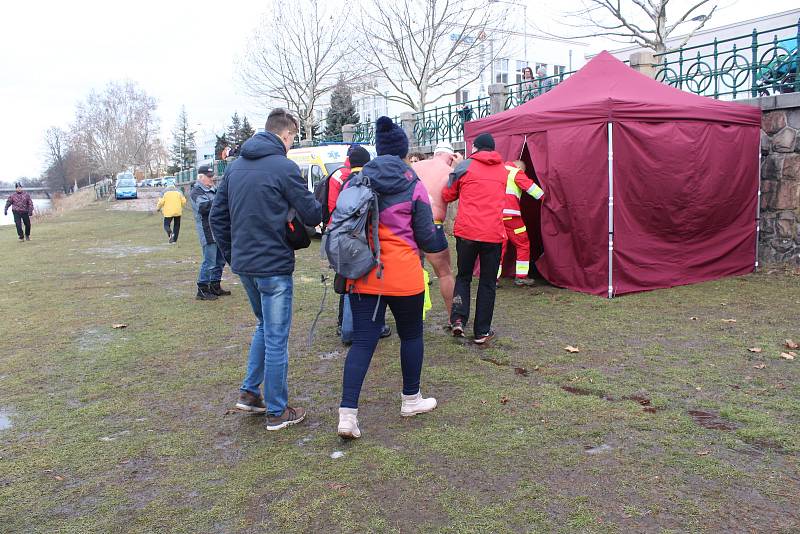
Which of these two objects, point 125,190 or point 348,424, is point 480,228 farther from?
point 125,190

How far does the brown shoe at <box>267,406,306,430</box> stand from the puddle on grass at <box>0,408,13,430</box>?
186 centimetres

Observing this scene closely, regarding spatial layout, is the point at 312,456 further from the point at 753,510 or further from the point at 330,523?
the point at 753,510

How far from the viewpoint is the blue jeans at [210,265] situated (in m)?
8.72

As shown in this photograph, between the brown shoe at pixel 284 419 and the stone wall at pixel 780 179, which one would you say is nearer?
the brown shoe at pixel 284 419

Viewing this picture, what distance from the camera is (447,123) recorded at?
16.7 meters

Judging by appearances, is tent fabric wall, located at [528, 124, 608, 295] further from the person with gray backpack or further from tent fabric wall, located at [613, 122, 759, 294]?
the person with gray backpack

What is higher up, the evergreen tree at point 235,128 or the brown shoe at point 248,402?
the evergreen tree at point 235,128

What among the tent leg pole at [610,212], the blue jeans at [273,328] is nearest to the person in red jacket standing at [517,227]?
the tent leg pole at [610,212]

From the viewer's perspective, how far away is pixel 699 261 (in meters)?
8.45

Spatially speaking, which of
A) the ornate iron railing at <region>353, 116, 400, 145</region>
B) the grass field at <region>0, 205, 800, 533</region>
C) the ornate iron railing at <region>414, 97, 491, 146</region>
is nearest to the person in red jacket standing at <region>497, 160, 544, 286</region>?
the grass field at <region>0, 205, 800, 533</region>

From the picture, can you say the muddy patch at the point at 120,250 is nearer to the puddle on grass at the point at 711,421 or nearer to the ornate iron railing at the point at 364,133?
the ornate iron railing at the point at 364,133

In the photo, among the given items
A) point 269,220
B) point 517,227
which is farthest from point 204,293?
point 269,220

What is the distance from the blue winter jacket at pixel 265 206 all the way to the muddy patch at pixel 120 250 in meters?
11.8

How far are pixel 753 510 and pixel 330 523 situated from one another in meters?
1.98
